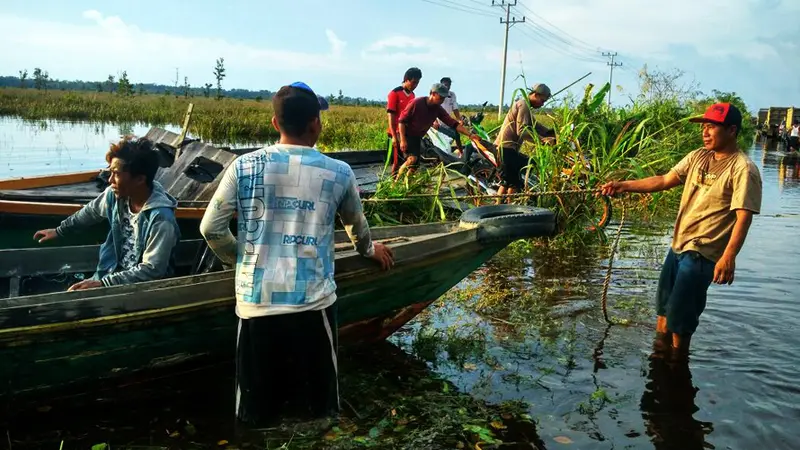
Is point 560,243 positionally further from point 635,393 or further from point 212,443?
point 212,443

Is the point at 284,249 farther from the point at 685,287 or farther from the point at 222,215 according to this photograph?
the point at 685,287

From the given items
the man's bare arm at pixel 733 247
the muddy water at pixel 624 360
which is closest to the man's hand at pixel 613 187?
the man's bare arm at pixel 733 247

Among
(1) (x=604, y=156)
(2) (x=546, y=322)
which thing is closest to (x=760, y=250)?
(1) (x=604, y=156)

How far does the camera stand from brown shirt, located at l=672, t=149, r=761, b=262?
354 centimetres

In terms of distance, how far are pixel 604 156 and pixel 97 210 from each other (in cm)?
550

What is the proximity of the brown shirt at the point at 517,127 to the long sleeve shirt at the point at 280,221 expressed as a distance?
5427 millimetres

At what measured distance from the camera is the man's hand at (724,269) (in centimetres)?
354

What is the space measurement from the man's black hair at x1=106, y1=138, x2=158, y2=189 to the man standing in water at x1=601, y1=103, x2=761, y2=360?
2.89 meters

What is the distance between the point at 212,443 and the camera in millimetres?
3189

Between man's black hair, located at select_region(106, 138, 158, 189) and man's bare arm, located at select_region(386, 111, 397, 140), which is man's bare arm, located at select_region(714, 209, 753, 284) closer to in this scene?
man's black hair, located at select_region(106, 138, 158, 189)

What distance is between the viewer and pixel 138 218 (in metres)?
3.24

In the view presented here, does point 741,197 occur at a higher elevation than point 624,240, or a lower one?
higher

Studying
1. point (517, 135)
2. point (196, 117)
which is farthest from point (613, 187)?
point (196, 117)

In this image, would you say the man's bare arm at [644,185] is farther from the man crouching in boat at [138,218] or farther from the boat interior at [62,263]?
the man crouching in boat at [138,218]
